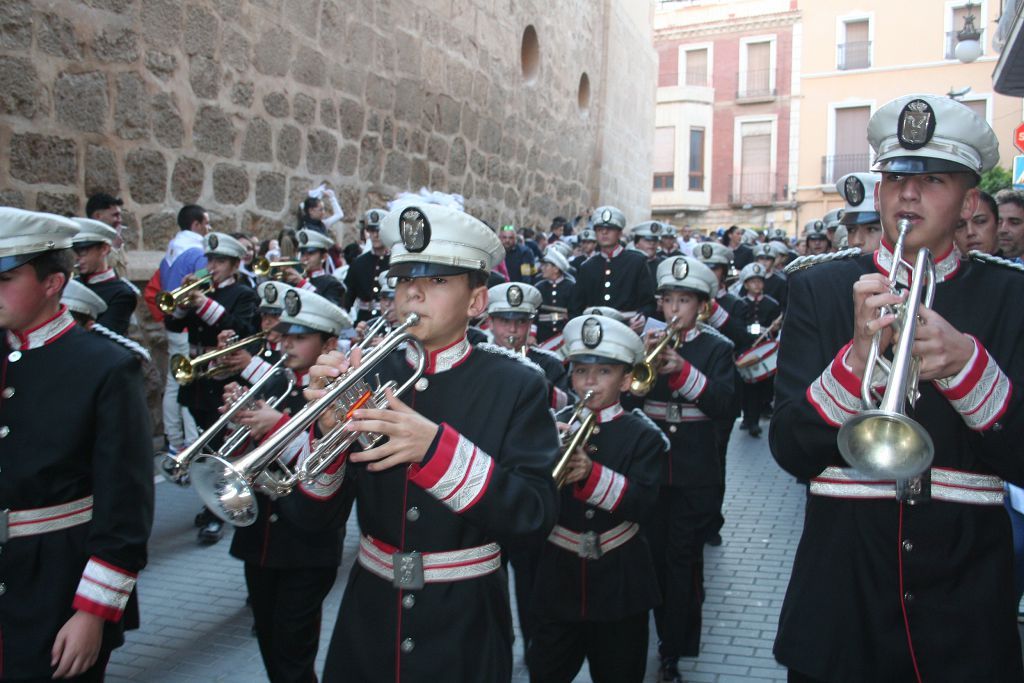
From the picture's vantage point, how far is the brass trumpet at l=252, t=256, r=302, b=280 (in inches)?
319

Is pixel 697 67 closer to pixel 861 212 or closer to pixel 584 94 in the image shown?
pixel 584 94

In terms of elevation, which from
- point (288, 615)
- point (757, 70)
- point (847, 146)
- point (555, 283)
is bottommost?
point (288, 615)

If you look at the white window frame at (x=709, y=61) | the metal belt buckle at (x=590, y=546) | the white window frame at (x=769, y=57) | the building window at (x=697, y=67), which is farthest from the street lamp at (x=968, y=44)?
the building window at (x=697, y=67)

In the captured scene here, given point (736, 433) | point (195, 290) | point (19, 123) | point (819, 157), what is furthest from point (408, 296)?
point (819, 157)

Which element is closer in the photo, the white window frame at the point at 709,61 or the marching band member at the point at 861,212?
the marching band member at the point at 861,212

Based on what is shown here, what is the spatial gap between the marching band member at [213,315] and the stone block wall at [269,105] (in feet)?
4.16

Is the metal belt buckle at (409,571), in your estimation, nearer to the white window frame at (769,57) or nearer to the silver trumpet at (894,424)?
the silver trumpet at (894,424)

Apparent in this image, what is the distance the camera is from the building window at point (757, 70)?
39.3 m

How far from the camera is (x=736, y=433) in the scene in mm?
11031

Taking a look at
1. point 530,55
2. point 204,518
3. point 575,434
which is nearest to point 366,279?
point 204,518

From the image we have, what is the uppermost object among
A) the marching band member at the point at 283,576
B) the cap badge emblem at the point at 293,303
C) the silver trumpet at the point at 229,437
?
the cap badge emblem at the point at 293,303

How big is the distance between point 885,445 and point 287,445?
1446 mm

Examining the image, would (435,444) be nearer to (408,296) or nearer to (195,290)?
(408,296)

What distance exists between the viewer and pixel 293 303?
15.5 ft
